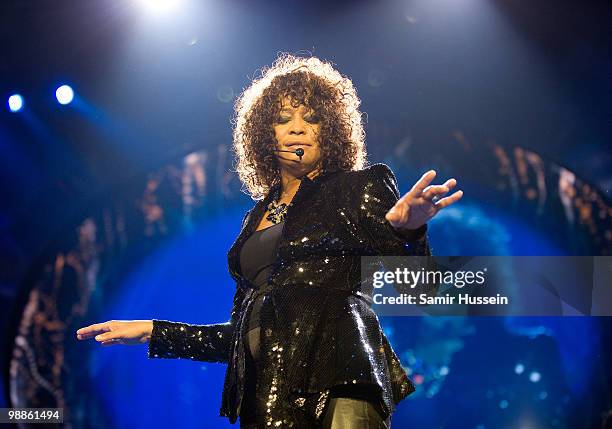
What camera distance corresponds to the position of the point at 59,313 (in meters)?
4.01

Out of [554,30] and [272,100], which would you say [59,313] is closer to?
[272,100]

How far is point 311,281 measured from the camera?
1.73 metres

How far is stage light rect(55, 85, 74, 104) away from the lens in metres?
4.04

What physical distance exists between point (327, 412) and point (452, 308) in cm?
216

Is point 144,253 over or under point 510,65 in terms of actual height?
under

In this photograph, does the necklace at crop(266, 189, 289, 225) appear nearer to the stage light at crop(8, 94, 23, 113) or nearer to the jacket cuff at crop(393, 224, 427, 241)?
the jacket cuff at crop(393, 224, 427, 241)

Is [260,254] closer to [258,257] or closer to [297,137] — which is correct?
[258,257]

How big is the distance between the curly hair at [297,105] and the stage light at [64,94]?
1.98 metres

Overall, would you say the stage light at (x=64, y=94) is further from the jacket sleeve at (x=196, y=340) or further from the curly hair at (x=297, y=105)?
the jacket sleeve at (x=196, y=340)

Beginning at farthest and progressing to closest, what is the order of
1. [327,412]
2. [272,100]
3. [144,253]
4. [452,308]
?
[144,253], [452,308], [272,100], [327,412]

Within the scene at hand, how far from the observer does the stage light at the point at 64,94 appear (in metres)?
4.04

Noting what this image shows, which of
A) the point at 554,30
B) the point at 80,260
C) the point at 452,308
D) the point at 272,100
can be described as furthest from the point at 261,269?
the point at 554,30

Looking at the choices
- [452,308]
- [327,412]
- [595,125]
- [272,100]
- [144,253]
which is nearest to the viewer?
[327,412]

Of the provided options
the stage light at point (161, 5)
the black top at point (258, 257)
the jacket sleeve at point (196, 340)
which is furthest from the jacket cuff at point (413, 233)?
the stage light at point (161, 5)
